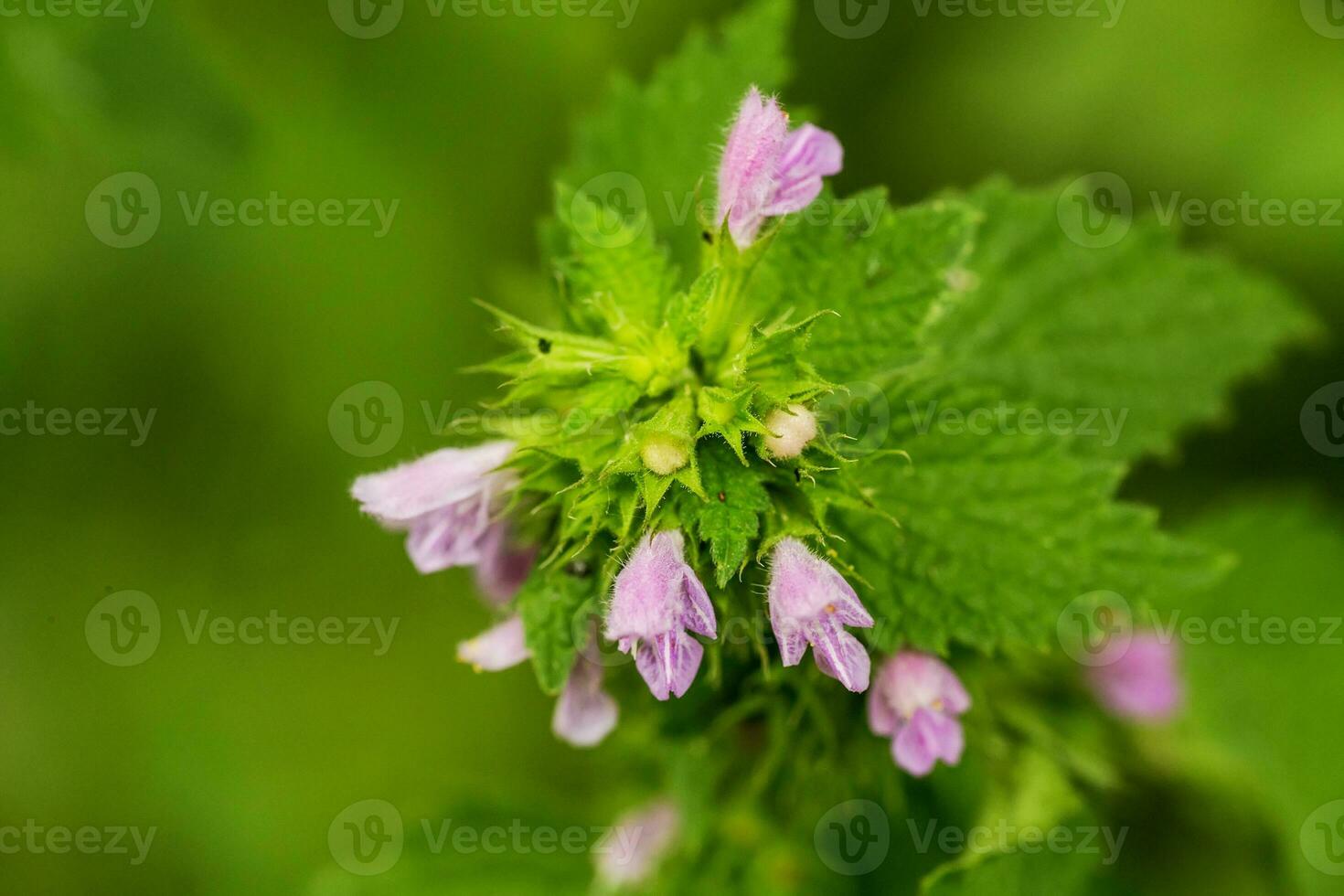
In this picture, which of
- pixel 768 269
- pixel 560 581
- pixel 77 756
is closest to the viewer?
pixel 560 581

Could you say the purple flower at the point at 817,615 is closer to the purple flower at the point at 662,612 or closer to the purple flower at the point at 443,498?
the purple flower at the point at 662,612

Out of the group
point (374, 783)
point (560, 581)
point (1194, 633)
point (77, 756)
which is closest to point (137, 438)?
point (77, 756)

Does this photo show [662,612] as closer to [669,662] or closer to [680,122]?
[669,662]

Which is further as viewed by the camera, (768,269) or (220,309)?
(220,309)

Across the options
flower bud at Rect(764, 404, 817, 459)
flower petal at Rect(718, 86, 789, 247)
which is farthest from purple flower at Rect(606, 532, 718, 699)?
flower petal at Rect(718, 86, 789, 247)

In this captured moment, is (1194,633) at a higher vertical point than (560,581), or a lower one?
higher

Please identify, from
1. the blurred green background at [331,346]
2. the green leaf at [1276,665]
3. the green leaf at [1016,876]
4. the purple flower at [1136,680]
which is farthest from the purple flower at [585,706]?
the blurred green background at [331,346]

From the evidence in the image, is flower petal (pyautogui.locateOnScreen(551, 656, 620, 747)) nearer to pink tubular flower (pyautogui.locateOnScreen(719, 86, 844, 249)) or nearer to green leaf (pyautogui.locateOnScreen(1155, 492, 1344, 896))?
pink tubular flower (pyautogui.locateOnScreen(719, 86, 844, 249))

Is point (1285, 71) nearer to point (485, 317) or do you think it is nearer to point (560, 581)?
point (485, 317)
